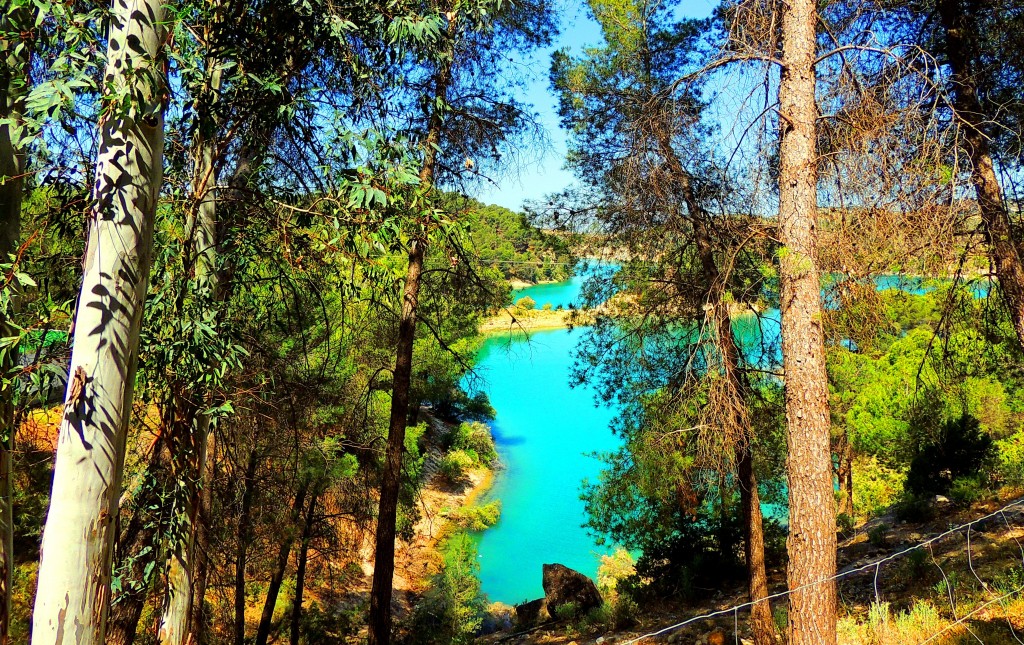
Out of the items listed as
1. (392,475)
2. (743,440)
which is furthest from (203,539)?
(743,440)

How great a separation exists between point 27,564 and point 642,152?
9022 mm

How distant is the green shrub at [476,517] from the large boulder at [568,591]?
6059 mm

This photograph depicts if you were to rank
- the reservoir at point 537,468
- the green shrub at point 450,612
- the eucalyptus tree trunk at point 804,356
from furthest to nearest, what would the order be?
the reservoir at point 537,468, the green shrub at point 450,612, the eucalyptus tree trunk at point 804,356

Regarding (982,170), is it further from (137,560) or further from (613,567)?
(613,567)

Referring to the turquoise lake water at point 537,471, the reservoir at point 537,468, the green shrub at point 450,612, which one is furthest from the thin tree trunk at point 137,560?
the green shrub at point 450,612

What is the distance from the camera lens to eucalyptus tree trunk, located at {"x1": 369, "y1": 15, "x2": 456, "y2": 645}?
660 cm

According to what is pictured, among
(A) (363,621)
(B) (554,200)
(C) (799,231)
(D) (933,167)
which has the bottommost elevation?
(A) (363,621)

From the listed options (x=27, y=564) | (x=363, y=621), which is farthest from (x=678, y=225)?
(x=363, y=621)

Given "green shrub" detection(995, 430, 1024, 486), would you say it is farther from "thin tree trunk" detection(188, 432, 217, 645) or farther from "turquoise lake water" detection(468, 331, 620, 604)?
"thin tree trunk" detection(188, 432, 217, 645)

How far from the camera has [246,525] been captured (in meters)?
8.02

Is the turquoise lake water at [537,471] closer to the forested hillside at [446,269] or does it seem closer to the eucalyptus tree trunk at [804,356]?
the forested hillside at [446,269]

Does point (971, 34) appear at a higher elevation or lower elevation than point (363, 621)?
higher

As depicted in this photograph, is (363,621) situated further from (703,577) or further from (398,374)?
(398,374)

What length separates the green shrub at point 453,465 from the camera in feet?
76.7
